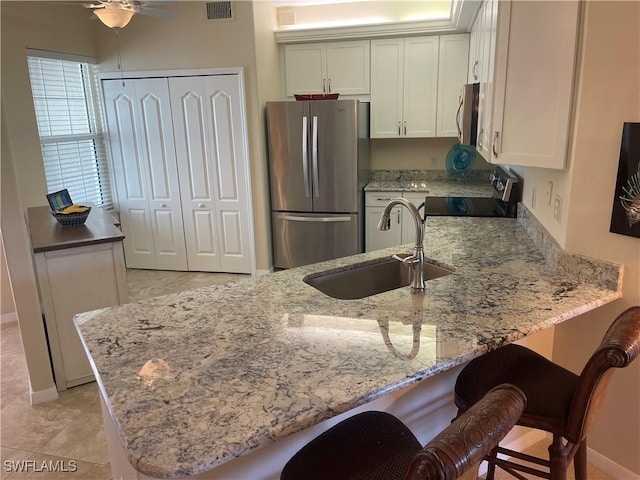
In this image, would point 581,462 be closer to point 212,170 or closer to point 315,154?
point 315,154

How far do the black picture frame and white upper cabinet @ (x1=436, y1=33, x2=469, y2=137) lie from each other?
2.90m

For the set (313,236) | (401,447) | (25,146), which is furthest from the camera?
(313,236)

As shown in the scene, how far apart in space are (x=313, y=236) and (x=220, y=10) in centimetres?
228

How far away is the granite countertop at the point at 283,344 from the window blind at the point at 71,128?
3.21 m

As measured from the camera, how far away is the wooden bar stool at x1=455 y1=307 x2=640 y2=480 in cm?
120

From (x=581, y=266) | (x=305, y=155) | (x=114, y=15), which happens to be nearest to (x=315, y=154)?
(x=305, y=155)

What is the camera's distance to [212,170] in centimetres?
458

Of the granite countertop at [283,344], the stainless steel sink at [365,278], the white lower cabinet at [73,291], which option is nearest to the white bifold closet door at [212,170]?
the white lower cabinet at [73,291]

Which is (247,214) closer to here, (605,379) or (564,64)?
(564,64)

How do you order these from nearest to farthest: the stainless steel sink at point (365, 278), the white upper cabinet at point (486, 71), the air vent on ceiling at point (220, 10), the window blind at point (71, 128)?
1. the stainless steel sink at point (365, 278)
2. the white upper cabinet at point (486, 71)
3. the window blind at point (71, 128)
4. the air vent on ceiling at point (220, 10)

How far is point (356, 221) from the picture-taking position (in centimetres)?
436

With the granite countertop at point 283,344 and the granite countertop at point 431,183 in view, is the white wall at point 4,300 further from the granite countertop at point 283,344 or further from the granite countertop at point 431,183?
the granite countertop at point 431,183

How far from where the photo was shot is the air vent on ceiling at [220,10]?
13.5 feet

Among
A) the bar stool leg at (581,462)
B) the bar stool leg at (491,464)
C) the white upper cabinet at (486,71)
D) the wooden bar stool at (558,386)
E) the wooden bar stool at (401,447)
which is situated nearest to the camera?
the wooden bar stool at (401,447)
